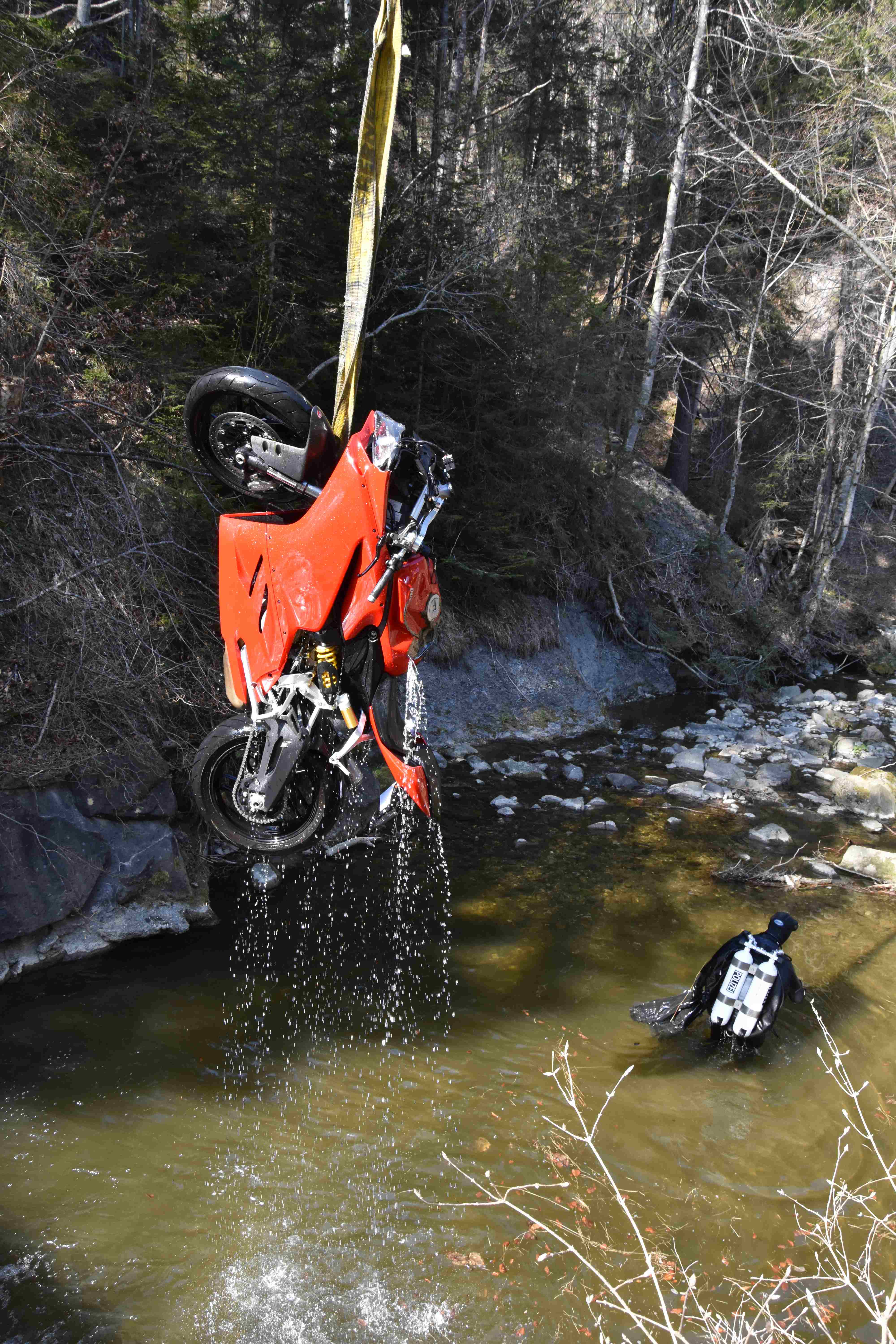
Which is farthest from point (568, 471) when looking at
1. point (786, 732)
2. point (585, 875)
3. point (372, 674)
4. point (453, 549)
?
point (372, 674)

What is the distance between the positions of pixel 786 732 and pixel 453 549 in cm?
516

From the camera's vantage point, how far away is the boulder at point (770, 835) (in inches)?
296

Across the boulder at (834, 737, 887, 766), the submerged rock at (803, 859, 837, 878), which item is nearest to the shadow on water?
the submerged rock at (803, 859, 837, 878)

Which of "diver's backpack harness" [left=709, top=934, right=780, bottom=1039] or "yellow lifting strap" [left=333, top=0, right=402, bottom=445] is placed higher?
"yellow lifting strap" [left=333, top=0, right=402, bottom=445]

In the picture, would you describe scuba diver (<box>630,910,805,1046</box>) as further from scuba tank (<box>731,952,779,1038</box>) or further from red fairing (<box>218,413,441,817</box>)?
red fairing (<box>218,413,441,817</box>)

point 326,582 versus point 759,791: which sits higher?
point 326,582

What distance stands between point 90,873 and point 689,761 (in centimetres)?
641

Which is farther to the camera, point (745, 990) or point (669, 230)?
point (669, 230)

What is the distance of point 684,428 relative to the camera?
17.1 m

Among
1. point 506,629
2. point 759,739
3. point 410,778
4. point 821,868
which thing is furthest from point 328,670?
point 759,739

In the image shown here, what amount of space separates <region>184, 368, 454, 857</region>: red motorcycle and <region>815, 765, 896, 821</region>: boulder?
21.5 ft

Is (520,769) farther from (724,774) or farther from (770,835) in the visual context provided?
(770,835)

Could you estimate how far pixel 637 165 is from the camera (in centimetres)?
1653

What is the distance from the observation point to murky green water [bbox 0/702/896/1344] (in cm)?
319
